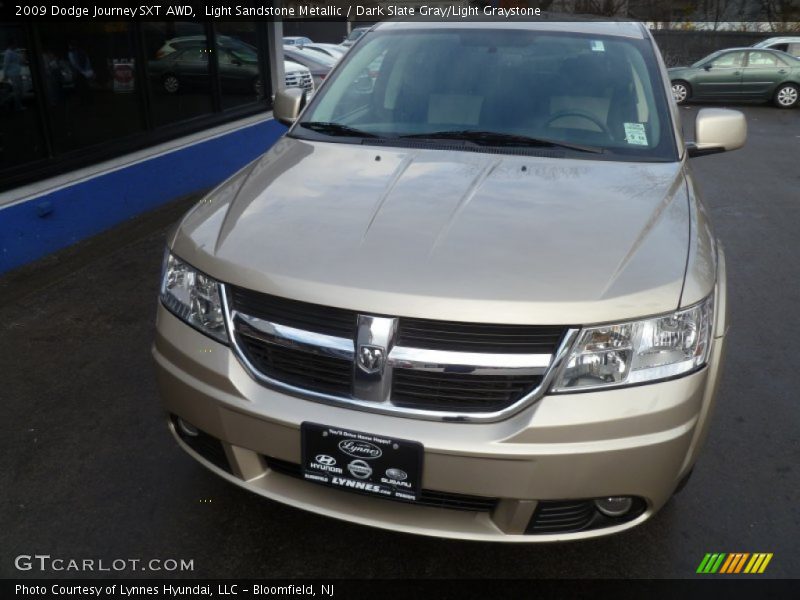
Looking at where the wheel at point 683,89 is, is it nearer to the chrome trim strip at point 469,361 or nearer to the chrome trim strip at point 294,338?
the chrome trim strip at point 469,361

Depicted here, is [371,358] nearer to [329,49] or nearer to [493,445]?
[493,445]

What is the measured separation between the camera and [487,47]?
3.48 m

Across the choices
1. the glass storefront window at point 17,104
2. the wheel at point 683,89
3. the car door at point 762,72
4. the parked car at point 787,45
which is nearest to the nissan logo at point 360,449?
the glass storefront window at point 17,104

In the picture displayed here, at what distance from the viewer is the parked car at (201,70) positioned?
7.05 meters

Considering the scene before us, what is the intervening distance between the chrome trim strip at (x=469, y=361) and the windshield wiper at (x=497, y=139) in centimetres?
136

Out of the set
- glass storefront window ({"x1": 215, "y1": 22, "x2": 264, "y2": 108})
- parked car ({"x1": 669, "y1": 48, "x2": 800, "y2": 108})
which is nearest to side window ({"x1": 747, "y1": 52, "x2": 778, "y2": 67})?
parked car ({"x1": 669, "y1": 48, "x2": 800, "y2": 108})

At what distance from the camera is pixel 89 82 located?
6023 millimetres

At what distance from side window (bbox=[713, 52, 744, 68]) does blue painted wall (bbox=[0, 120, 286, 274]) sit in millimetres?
12547

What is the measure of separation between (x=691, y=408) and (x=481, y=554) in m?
0.95

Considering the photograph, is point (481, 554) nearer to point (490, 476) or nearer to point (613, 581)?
point (613, 581)

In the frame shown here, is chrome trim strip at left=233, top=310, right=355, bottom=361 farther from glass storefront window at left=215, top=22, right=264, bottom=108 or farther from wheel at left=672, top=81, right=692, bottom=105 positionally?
wheel at left=672, top=81, right=692, bottom=105

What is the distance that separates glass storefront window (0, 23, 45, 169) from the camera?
503cm

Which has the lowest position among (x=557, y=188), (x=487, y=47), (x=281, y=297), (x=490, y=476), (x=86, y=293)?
(x=86, y=293)

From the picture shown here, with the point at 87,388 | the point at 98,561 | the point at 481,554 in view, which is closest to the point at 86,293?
the point at 87,388
